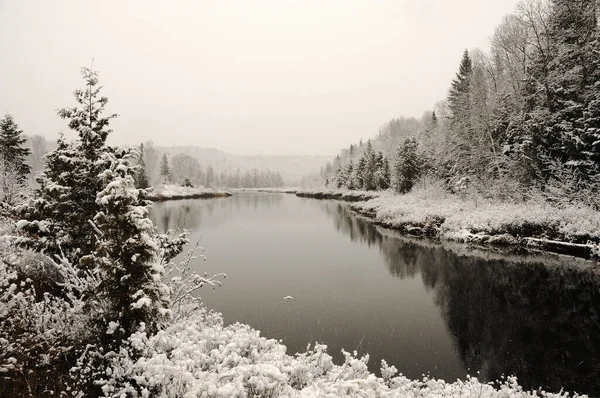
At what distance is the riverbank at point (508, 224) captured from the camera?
1568cm

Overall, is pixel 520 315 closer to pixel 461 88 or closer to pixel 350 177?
pixel 461 88

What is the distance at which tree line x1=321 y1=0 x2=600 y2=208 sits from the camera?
1955cm

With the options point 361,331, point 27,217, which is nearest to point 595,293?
point 361,331

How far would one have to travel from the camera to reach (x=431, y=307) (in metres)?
10.4

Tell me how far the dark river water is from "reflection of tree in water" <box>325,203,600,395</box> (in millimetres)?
29

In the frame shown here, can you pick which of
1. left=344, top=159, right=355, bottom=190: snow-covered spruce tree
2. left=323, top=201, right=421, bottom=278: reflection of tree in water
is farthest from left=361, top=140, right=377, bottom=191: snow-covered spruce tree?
left=323, top=201, right=421, bottom=278: reflection of tree in water

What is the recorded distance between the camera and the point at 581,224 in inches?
621

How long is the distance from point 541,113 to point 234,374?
85.2ft

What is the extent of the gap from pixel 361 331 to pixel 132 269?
606 centimetres

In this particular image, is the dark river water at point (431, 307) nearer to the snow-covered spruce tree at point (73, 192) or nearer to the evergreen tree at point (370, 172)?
the snow-covered spruce tree at point (73, 192)

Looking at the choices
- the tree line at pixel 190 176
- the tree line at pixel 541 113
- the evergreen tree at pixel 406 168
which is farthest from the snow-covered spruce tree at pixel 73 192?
the tree line at pixel 190 176

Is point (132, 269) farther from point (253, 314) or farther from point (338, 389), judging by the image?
point (253, 314)

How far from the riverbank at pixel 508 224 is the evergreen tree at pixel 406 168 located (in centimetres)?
1668

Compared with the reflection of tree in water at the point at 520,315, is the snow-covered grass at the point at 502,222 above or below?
above
